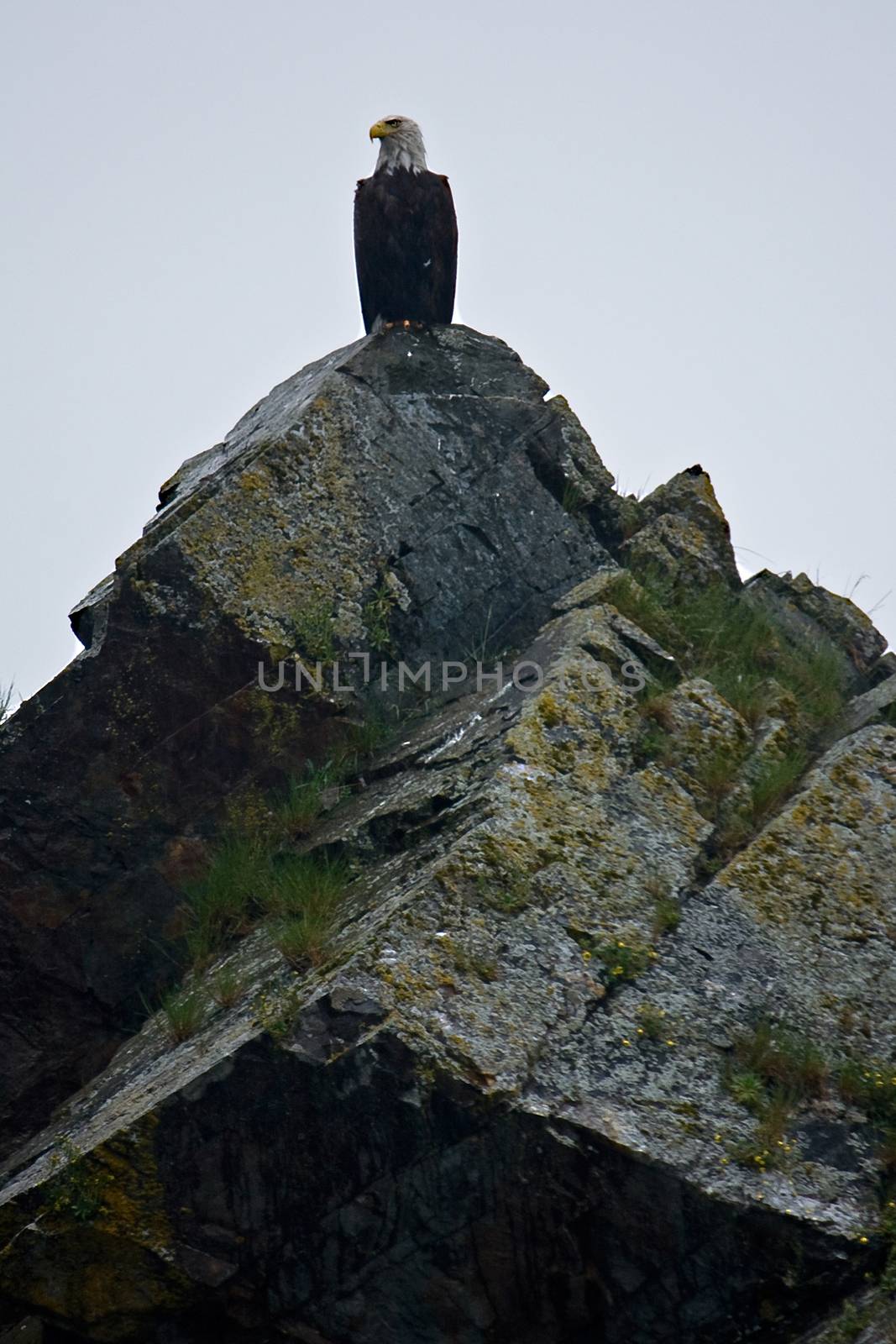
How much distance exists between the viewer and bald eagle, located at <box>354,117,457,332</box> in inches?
299

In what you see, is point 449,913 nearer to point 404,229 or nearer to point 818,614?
point 818,614

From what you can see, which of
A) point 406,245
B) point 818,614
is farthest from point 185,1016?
point 406,245

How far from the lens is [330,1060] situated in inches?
147

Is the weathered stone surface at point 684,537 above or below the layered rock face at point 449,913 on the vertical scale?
above

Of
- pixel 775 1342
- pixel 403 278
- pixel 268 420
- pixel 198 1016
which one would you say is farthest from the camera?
pixel 403 278

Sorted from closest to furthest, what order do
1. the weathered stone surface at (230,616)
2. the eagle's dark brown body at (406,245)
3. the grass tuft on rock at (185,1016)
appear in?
the grass tuft on rock at (185,1016), the weathered stone surface at (230,616), the eagle's dark brown body at (406,245)

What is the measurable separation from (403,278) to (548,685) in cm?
343

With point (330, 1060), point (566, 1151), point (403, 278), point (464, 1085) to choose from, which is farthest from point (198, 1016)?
point (403, 278)

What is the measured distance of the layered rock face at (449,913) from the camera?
11.9 feet

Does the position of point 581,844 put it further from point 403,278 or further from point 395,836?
point 403,278

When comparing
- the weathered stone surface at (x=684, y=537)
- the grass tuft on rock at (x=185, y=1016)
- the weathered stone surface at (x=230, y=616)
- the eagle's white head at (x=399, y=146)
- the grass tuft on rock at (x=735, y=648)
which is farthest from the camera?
the eagle's white head at (x=399, y=146)

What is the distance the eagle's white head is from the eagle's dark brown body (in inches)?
1.7

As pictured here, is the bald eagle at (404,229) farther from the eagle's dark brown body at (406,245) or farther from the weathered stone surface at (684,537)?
the weathered stone surface at (684,537)

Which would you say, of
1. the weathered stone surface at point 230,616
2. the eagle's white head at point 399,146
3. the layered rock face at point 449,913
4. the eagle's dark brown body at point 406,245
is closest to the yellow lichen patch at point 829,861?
the layered rock face at point 449,913
